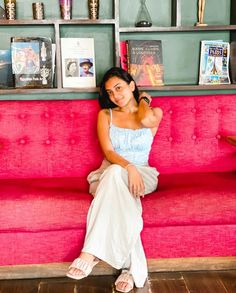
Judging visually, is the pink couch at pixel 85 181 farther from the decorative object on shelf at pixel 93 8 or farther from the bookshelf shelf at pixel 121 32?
the decorative object on shelf at pixel 93 8

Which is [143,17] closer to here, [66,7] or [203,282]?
[66,7]

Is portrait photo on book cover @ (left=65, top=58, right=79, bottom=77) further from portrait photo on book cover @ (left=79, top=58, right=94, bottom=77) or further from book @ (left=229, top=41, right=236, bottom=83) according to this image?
book @ (left=229, top=41, right=236, bottom=83)

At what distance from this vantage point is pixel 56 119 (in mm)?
2961

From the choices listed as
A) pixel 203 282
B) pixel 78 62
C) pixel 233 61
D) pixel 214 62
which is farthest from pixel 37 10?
pixel 203 282

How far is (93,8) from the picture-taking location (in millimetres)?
3148

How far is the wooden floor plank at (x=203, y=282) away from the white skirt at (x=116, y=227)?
0.78 feet

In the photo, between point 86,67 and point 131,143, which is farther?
point 86,67

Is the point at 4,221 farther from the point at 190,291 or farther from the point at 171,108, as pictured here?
the point at 171,108

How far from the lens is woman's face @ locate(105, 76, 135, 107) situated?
8.90 feet

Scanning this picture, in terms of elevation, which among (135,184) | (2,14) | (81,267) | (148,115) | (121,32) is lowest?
(81,267)

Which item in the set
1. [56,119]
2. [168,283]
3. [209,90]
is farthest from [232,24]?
[168,283]

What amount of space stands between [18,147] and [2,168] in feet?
0.50

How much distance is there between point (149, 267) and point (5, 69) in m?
1.59

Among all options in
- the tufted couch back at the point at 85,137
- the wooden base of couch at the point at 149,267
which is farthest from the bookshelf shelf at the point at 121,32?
the wooden base of couch at the point at 149,267
